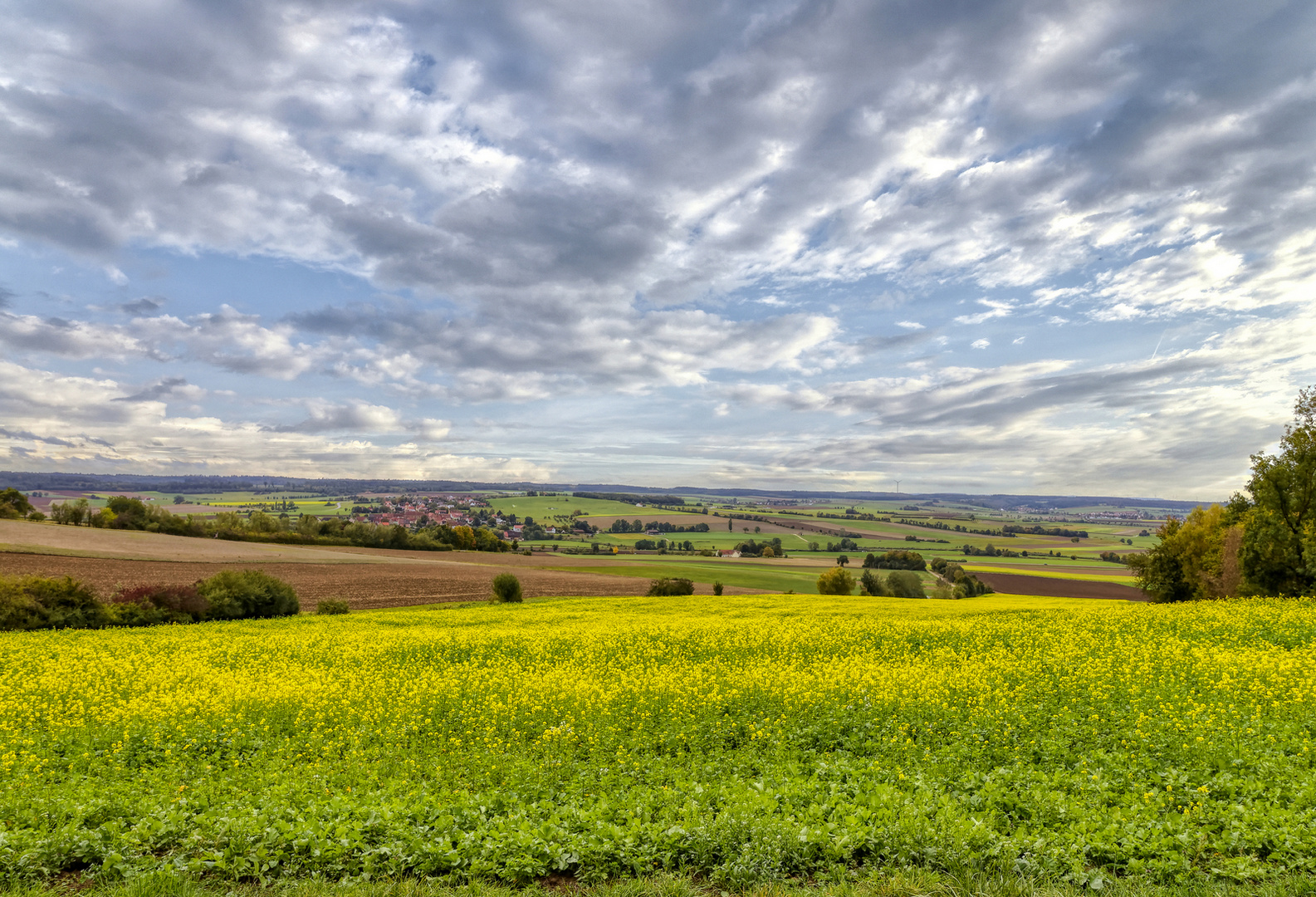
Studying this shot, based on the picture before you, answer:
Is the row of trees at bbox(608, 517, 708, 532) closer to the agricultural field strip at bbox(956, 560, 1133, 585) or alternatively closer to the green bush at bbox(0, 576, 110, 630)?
the agricultural field strip at bbox(956, 560, 1133, 585)

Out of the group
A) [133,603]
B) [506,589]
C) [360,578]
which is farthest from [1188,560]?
[133,603]

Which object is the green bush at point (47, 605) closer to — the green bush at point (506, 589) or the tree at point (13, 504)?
the green bush at point (506, 589)

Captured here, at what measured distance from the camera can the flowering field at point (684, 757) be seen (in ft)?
24.0

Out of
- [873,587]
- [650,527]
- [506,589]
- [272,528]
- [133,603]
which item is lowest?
[873,587]

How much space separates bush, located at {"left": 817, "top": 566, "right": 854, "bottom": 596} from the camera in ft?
229

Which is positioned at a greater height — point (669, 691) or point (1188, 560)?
point (1188, 560)

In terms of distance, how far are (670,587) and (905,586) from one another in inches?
1297

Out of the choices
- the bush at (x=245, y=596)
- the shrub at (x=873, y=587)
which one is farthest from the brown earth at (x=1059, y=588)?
the bush at (x=245, y=596)

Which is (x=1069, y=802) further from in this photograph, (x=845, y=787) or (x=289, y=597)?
(x=289, y=597)

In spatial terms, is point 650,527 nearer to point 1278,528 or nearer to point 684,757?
point 1278,528

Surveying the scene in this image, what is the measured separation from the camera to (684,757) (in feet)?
37.3

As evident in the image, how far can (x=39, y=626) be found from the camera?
2989cm

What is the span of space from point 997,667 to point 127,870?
18193 millimetres

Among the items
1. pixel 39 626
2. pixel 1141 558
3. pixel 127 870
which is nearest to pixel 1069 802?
pixel 127 870
